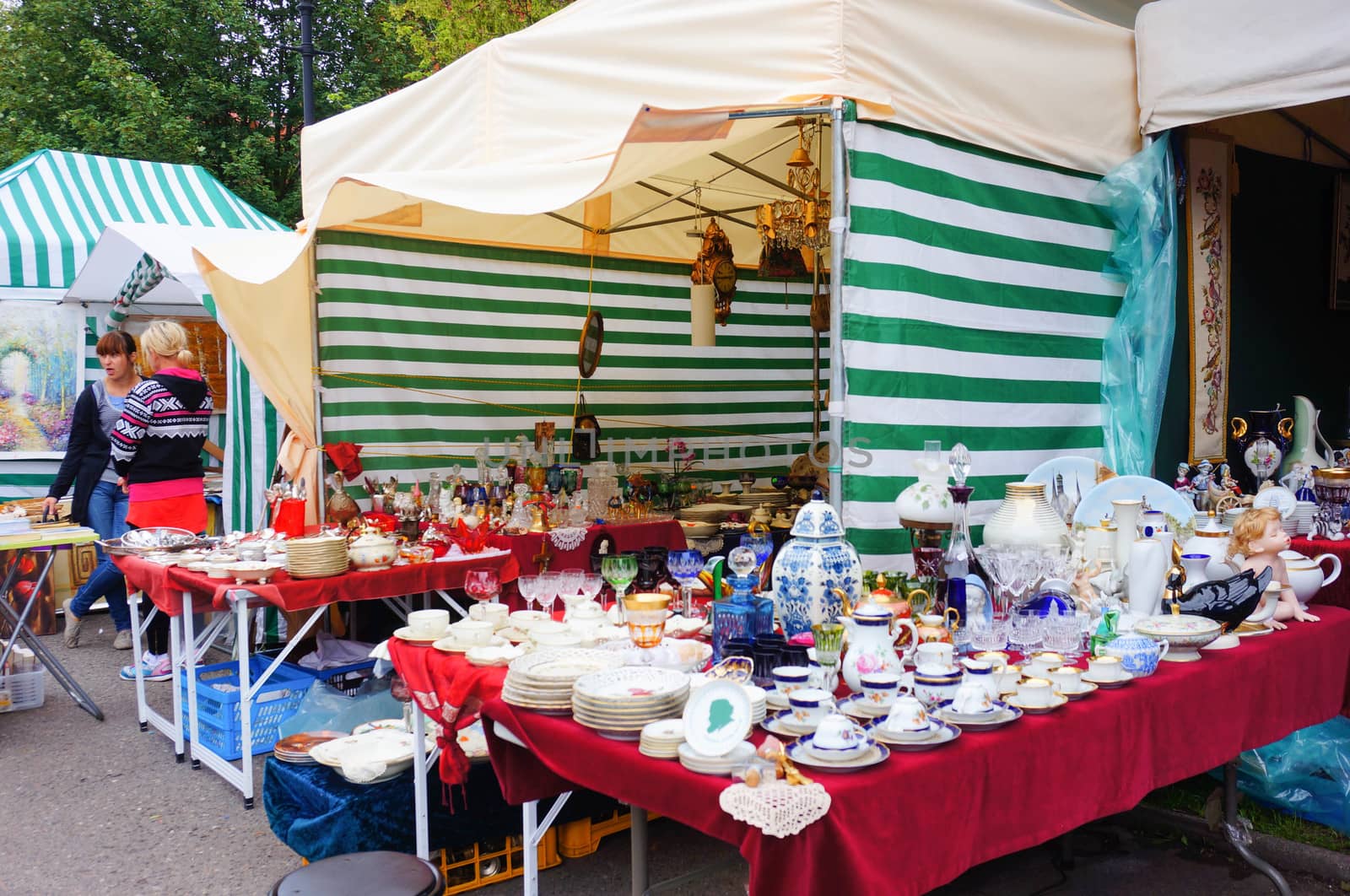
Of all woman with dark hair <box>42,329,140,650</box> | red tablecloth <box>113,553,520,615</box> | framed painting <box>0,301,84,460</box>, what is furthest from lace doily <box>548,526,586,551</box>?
framed painting <box>0,301,84,460</box>

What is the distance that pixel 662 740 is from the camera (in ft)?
6.24

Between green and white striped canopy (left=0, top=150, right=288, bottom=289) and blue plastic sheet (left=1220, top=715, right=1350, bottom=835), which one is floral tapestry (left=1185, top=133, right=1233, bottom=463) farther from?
green and white striped canopy (left=0, top=150, right=288, bottom=289)

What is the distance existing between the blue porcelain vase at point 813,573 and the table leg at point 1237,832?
149 cm

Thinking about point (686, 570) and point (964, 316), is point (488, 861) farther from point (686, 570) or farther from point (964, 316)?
point (964, 316)

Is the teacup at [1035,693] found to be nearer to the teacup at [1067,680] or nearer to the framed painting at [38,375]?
the teacup at [1067,680]

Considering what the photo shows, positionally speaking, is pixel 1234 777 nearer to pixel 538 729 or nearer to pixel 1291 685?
pixel 1291 685

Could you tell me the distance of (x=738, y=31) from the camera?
3783 mm

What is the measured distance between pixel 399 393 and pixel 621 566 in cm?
322

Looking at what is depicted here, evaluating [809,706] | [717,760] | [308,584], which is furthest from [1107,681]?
[308,584]

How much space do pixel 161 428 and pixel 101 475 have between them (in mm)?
1394

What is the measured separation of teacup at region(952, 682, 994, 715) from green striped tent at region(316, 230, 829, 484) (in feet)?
13.8

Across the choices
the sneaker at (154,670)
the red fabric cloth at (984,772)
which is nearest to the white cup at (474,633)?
the red fabric cloth at (984,772)

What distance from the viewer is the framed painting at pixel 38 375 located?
7957 millimetres

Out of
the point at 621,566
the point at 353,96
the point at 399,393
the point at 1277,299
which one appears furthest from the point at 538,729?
the point at 353,96
